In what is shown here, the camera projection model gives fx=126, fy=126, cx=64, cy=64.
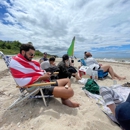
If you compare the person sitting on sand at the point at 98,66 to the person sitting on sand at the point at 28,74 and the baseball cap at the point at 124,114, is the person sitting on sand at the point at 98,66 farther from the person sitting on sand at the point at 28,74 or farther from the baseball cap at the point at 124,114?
the baseball cap at the point at 124,114

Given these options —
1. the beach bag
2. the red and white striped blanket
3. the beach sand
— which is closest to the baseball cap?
the beach sand

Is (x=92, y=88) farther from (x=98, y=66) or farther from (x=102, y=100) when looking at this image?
(x=98, y=66)

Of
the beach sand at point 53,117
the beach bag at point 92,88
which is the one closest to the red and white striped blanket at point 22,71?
the beach sand at point 53,117

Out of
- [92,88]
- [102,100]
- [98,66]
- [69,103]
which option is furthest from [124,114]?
[98,66]

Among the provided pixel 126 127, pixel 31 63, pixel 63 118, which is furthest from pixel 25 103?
pixel 126 127

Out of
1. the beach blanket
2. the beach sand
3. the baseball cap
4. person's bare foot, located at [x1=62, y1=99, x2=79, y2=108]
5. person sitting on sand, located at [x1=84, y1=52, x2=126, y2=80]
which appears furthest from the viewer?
person sitting on sand, located at [x1=84, y1=52, x2=126, y2=80]

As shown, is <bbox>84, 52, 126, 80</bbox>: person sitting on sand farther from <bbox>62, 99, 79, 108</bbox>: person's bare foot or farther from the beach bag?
<bbox>62, 99, 79, 108</bbox>: person's bare foot

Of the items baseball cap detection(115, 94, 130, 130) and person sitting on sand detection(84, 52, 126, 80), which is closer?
baseball cap detection(115, 94, 130, 130)

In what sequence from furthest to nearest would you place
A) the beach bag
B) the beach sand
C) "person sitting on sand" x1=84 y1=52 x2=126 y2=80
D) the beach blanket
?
1. "person sitting on sand" x1=84 y1=52 x2=126 y2=80
2. the beach bag
3. the beach blanket
4. the beach sand

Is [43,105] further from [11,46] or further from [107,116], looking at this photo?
[11,46]

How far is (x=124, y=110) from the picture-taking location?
1237mm

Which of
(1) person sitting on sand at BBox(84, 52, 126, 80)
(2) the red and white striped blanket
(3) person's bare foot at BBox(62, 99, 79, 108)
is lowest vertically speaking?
(3) person's bare foot at BBox(62, 99, 79, 108)

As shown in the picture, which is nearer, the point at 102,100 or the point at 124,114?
the point at 124,114

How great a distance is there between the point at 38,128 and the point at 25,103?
1.01 m
